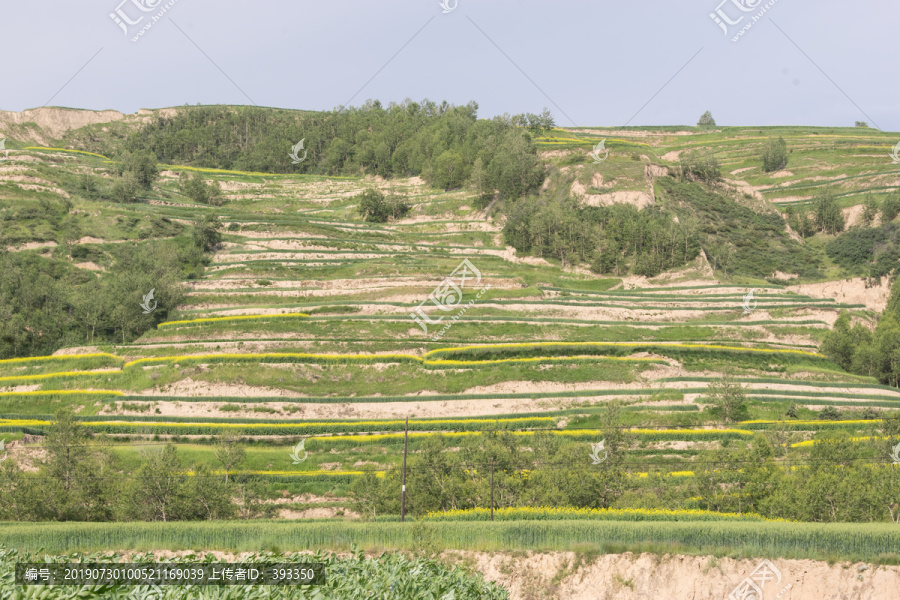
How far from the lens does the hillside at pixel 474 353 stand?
1538 inches

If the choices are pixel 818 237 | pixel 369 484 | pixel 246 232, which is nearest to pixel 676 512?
pixel 369 484

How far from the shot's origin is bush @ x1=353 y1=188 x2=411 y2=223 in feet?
394

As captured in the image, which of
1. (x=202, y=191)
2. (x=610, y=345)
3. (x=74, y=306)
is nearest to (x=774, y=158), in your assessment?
(x=610, y=345)

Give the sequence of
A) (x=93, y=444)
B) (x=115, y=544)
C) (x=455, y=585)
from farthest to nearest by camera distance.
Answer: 1. (x=93, y=444)
2. (x=115, y=544)
3. (x=455, y=585)

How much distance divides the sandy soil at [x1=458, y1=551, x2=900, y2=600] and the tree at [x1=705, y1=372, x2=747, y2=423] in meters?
26.9

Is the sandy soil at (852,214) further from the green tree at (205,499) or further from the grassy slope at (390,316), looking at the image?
the green tree at (205,499)

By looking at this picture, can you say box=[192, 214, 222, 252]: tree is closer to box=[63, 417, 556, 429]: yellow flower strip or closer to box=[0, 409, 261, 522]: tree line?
box=[63, 417, 556, 429]: yellow flower strip

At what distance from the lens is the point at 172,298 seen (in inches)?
3118

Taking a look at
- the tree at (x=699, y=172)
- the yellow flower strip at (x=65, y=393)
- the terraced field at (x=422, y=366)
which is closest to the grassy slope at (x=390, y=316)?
the terraced field at (x=422, y=366)

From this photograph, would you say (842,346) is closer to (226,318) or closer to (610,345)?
(610,345)

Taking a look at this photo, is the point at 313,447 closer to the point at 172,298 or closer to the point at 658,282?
the point at 172,298

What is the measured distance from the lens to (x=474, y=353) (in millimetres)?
65688

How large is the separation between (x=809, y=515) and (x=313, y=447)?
113 ft

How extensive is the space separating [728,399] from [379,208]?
256 ft
